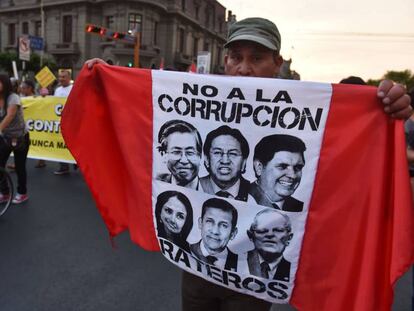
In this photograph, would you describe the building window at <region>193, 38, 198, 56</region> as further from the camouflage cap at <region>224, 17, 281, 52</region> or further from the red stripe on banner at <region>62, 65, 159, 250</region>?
the camouflage cap at <region>224, 17, 281, 52</region>

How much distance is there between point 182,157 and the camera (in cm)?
177

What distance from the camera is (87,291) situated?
3.23 metres

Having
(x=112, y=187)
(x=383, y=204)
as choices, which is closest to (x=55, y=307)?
(x=112, y=187)

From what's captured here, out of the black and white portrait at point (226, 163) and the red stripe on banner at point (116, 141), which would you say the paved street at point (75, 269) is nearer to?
the red stripe on banner at point (116, 141)

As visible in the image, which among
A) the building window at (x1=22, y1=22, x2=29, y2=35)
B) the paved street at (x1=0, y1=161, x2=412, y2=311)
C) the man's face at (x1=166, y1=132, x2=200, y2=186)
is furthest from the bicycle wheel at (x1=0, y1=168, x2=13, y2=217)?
the building window at (x1=22, y1=22, x2=29, y2=35)

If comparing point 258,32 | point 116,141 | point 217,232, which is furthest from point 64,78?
point 217,232

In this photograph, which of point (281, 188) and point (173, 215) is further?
point (173, 215)

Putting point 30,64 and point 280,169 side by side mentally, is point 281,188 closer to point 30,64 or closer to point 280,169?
point 280,169

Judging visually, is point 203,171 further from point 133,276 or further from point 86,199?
point 86,199

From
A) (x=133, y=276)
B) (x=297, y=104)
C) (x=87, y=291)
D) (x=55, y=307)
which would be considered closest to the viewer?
(x=297, y=104)

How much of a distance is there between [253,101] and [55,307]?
2.37 m

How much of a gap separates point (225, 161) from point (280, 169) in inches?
9.3

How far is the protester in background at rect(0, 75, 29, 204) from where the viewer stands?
16.6 feet

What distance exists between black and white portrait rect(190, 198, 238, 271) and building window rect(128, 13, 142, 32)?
119 ft
